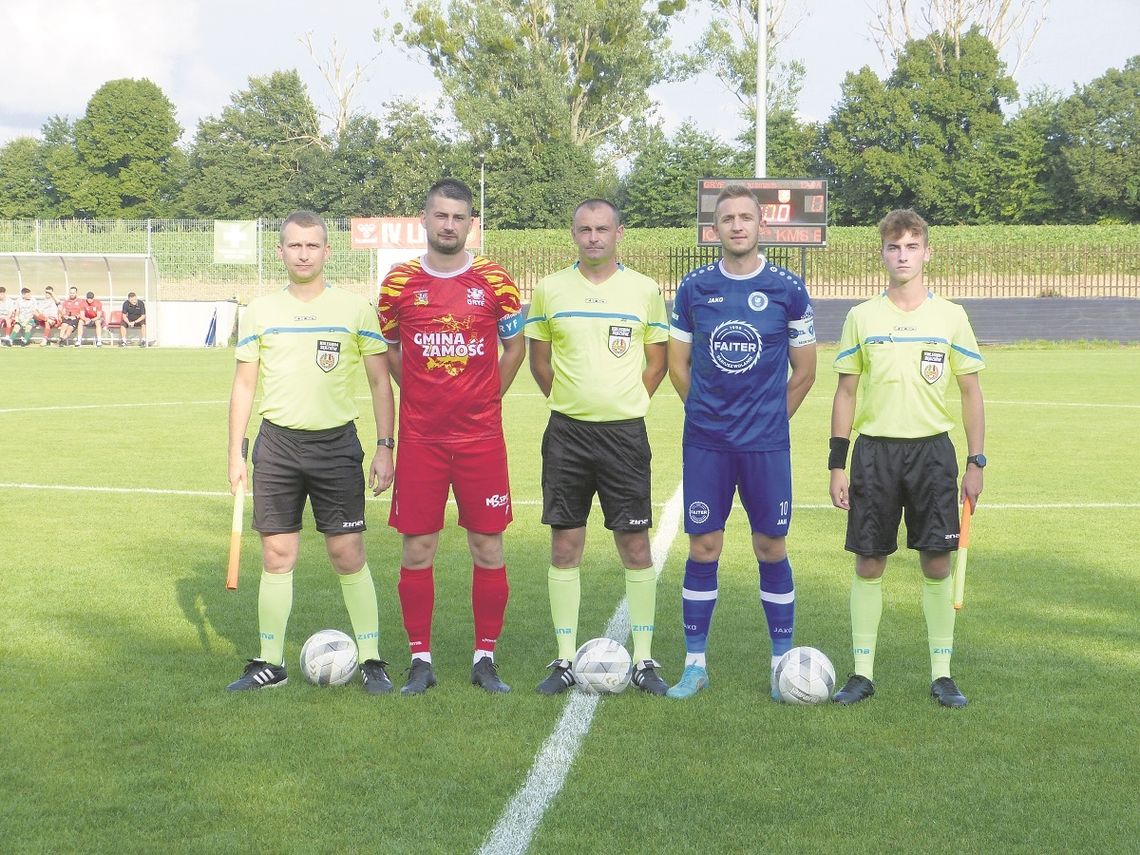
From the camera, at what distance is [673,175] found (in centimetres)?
5641

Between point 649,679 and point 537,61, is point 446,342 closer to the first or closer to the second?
point 649,679

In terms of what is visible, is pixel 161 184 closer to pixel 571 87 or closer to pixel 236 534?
pixel 571 87

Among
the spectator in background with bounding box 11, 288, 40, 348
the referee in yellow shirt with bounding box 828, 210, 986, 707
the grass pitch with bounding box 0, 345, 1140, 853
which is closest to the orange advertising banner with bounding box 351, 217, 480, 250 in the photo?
the spectator in background with bounding box 11, 288, 40, 348

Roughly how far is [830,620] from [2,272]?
36.4 metres

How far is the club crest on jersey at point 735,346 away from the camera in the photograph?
17.2ft

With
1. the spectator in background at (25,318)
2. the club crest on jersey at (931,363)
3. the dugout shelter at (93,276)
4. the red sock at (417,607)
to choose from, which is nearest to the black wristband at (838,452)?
the club crest on jersey at (931,363)

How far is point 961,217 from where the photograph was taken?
55906 mm

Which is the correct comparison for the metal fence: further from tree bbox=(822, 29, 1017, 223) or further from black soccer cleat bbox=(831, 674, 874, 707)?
black soccer cleat bbox=(831, 674, 874, 707)

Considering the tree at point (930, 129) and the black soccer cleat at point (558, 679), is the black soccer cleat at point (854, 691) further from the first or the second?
the tree at point (930, 129)

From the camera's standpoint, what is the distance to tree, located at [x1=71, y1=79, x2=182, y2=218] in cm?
7381

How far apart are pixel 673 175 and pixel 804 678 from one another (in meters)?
52.9

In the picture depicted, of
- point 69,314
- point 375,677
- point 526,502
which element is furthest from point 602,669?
point 69,314

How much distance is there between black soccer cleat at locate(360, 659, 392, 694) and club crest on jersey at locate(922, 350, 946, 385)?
256 centimetres

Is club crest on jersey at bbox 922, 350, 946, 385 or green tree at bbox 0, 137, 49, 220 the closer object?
club crest on jersey at bbox 922, 350, 946, 385
